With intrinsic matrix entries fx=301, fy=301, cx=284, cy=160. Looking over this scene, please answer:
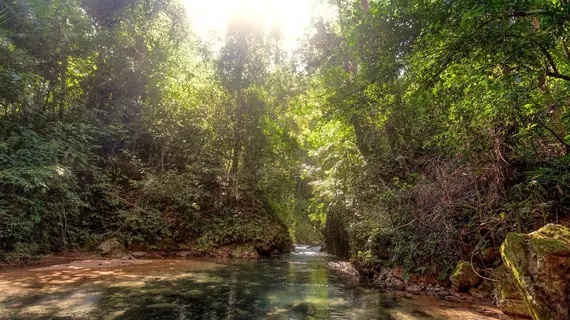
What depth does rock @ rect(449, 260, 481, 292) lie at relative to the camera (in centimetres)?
798

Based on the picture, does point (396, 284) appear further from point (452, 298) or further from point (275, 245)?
point (275, 245)

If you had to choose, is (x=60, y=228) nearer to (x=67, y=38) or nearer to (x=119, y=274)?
(x=119, y=274)

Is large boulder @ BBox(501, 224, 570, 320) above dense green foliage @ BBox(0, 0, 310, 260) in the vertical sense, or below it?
below

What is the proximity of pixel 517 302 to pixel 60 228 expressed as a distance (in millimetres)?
15429

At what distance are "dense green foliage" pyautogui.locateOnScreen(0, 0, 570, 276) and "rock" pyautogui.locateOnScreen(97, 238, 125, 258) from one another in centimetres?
73

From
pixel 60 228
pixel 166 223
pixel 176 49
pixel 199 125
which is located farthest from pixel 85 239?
pixel 176 49

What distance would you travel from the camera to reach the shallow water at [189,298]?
605cm

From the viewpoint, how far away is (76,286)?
7.75 metres

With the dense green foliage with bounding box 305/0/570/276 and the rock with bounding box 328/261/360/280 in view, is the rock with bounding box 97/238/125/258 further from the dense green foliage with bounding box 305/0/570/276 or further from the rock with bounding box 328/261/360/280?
the dense green foliage with bounding box 305/0/570/276

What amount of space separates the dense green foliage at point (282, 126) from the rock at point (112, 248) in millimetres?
729

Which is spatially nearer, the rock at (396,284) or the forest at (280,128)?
the forest at (280,128)

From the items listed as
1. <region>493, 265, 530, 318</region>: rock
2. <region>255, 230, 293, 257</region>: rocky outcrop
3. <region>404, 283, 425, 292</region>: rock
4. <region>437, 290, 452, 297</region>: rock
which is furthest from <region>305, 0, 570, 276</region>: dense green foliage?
<region>255, 230, 293, 257</region>: rocky outcrop

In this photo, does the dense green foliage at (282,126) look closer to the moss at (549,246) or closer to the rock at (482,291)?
the rock at (482,291)

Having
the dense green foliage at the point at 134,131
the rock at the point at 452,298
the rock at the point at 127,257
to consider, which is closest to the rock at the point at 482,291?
the rock at the point at 452,298
